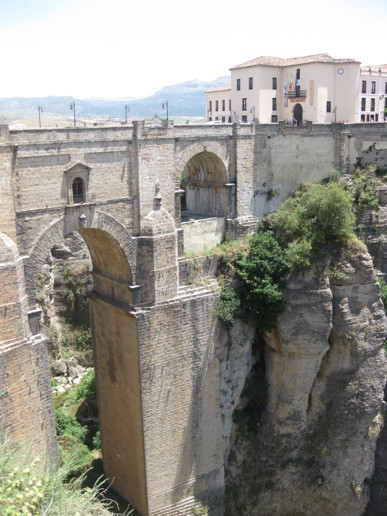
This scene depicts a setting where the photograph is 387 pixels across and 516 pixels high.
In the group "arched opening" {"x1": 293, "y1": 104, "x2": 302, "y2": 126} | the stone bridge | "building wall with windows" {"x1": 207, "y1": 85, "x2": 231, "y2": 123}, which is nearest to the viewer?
A: the stone bridge

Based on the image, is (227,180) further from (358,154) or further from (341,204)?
(358,154)

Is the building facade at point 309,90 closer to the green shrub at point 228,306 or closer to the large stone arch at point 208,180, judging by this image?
the large stone arch at point 208,180

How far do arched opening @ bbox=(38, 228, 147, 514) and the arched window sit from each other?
126cm

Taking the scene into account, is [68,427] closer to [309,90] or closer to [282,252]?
[282,252]

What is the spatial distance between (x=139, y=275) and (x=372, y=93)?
97.4ft

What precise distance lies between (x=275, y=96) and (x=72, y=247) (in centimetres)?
1931

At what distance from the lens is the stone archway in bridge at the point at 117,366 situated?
63.0 ft

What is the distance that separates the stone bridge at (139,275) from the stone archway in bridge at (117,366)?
0.05 meters

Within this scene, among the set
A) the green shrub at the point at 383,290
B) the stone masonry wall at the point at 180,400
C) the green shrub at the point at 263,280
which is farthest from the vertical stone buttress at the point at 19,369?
the green shrub at the point at 383,290

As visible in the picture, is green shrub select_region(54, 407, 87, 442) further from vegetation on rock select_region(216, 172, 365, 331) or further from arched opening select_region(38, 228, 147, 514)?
vegetation on rock select_region(216, 172, 365, 331)

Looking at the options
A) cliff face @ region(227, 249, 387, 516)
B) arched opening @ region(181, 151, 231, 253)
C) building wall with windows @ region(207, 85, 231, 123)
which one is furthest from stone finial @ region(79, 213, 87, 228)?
building wall with windows @ region(207, 85, 231, 123)

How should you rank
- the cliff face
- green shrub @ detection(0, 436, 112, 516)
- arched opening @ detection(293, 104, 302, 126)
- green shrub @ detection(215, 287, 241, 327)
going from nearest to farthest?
green shrub @ detection(0, 436, 112, 516) → green shrub @ detection(215, 287, 241, 327) → the cliff face → arched opening @ detection(293, 104, 302, 126)

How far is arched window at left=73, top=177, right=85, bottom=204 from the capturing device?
17516 mm

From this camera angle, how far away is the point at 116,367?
20.4 m
